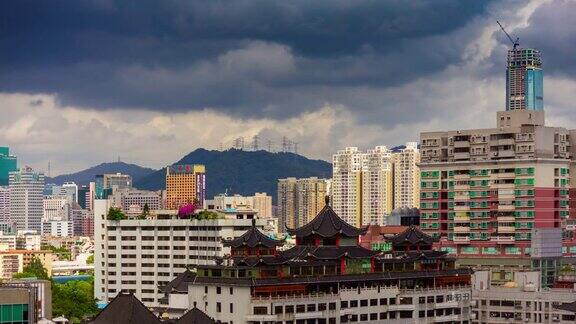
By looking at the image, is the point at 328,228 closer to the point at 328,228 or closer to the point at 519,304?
the point at 328,228

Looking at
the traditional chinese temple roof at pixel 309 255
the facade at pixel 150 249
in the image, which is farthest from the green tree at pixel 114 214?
the traditional chinese temple roof at pixel 309 255

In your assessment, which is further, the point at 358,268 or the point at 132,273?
the point at 132,273

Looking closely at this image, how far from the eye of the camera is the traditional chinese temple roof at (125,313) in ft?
213

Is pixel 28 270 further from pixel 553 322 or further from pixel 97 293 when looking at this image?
pixel 553 322

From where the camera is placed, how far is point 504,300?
334 feet

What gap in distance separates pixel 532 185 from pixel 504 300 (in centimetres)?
2656

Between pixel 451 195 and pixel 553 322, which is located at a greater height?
pixel 451 195

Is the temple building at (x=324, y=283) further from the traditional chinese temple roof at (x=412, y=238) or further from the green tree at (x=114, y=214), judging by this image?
the green tree at (x=114, y=214)

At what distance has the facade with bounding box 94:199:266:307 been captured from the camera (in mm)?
125031

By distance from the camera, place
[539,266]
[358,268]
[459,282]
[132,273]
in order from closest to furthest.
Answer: [358,268]
[459,282]
[539,266]
[132,273]

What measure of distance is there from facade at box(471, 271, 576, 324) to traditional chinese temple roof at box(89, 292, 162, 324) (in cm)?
3889

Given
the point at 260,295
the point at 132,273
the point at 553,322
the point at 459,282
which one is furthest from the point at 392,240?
the point at 132,273

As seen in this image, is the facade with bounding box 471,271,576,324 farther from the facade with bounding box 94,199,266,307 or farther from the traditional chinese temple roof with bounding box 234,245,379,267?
the facade with bounding box 94,199,266,307

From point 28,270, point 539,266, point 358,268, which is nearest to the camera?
point 358,268
